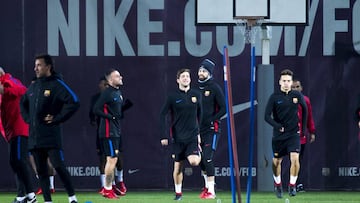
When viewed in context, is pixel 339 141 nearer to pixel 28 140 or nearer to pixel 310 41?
pixel 310 41

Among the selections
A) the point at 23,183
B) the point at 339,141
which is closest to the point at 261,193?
the point at 339,141

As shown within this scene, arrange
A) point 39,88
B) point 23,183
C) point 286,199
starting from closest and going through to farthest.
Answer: point 39,88
point 23,183
point 286,199

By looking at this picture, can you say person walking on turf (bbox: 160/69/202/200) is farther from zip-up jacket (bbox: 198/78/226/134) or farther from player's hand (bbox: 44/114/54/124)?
player's hand (bbox: 44/114/54/124)

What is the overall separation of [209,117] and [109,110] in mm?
1590

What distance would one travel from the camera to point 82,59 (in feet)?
73.0

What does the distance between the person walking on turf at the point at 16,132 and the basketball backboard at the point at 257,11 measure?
4.53m

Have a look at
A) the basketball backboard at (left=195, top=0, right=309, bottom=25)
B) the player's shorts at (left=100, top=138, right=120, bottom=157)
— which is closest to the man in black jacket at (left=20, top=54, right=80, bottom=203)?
the player's shorts at (left=100, top=138, right=120, bottom=157)

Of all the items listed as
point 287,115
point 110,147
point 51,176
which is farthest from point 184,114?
point 51,176

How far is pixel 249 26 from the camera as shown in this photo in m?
21.1

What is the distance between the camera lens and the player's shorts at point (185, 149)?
749 inches

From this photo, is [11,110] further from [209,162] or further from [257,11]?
[257,11]

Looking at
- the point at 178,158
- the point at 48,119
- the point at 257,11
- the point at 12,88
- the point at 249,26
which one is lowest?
the point at 178,158

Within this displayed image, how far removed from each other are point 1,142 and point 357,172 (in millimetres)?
6328

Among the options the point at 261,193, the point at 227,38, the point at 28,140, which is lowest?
the point at 261,193
